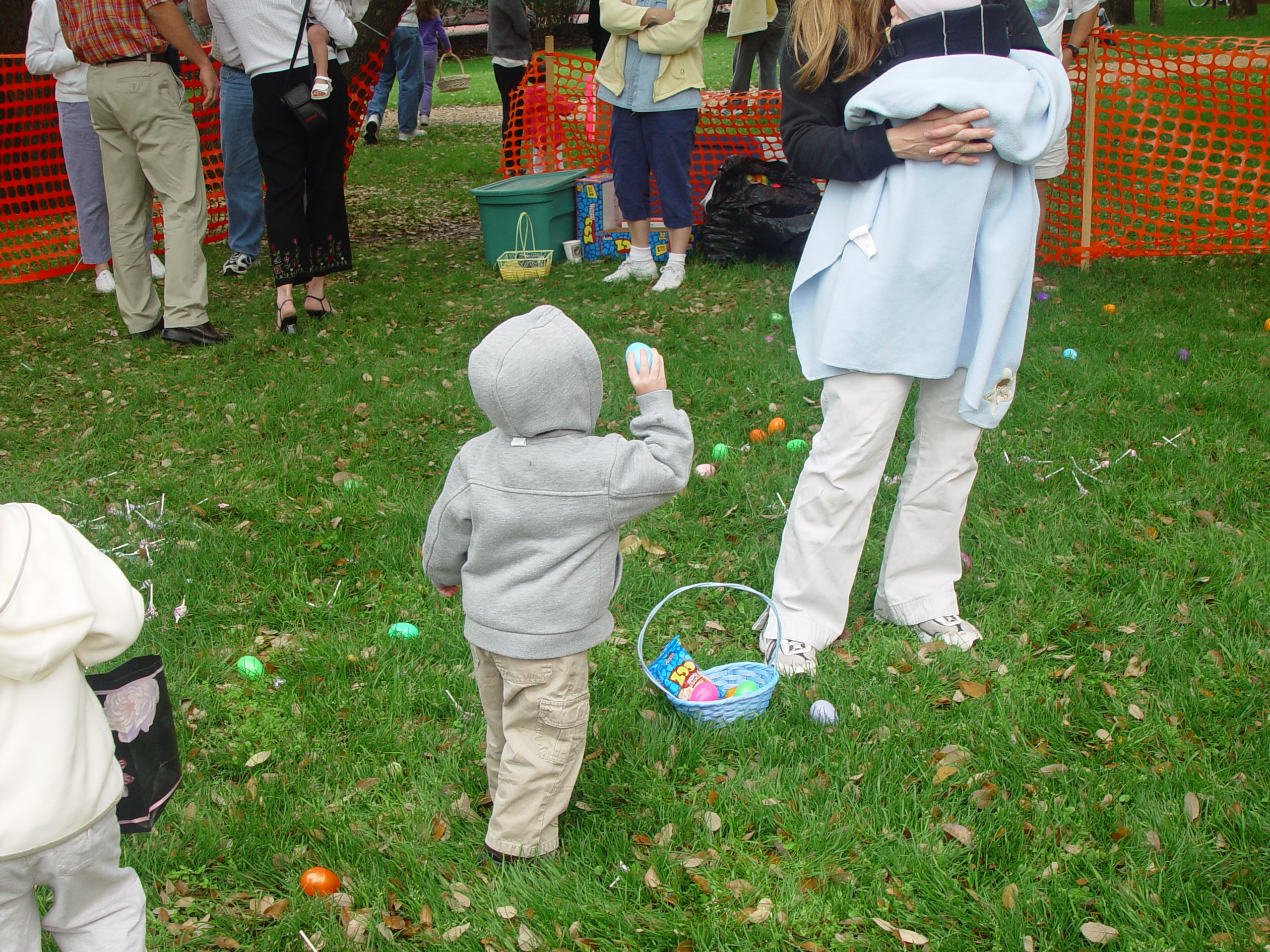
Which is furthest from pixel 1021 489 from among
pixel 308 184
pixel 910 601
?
pixel 308 184

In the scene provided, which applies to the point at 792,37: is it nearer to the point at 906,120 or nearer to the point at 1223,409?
the point at 906,120

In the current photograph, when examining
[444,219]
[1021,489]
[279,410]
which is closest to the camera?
[1021,489]

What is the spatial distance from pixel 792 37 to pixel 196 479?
3.01m

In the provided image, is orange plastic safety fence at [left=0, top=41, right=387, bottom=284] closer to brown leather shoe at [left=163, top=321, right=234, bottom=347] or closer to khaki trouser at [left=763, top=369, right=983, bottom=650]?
brown leather shoe at [left=163, top=321, right=234, bottom=347]

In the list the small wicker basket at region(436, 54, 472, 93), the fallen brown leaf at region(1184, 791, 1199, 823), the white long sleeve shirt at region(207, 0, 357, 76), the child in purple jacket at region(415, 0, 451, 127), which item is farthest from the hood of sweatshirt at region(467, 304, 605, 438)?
the small wicker basket at region(436, 54, 472, 93)

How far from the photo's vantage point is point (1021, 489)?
13.4ft

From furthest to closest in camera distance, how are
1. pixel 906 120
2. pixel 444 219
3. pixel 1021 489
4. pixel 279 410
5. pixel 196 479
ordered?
pixel 444 219, pixel 279 410, pixel 196 479, pixel 1021 489, pixel 906 120

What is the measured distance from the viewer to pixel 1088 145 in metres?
6.74

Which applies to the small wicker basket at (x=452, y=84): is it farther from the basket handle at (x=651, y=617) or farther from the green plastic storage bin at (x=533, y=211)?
the basket handle at (x=651, y=617)

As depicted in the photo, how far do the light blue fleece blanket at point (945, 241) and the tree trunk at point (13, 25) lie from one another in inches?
381

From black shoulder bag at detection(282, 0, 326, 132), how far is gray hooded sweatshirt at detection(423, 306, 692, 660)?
4206 millimetres

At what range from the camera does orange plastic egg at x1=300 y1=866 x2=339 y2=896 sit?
2383mm

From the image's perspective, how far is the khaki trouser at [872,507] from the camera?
287 centimetres

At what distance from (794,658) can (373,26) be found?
715 centimetres
